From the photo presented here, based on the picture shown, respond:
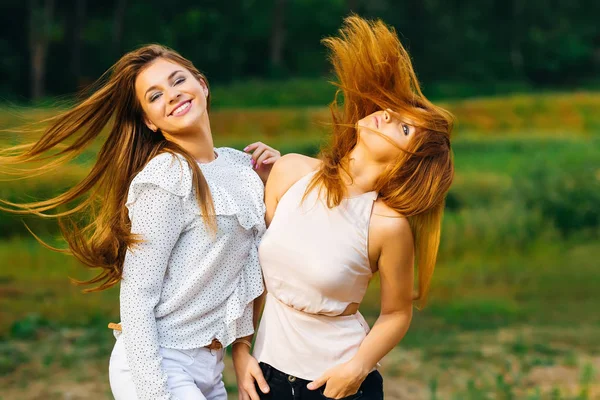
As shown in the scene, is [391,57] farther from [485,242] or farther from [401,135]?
[485,242]

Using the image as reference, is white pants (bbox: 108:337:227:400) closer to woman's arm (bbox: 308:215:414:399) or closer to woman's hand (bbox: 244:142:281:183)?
woman's arm (bbox: 308:215:414:399)

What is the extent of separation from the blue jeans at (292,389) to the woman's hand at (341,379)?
24 mm

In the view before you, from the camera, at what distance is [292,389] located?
7.73 feet

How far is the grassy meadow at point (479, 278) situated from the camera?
525 cm

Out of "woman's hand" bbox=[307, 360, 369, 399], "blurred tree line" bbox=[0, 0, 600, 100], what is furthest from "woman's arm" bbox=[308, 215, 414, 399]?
"blurred tree line" bbox=[0, 0, 600, 100]

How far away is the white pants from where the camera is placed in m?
2.23

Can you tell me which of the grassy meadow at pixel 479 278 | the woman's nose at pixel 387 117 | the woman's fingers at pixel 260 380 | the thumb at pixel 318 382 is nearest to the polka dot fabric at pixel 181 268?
A: the woman's fingers at pixel 260 380

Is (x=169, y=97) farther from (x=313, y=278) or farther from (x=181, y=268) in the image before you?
(x=313, y=278)

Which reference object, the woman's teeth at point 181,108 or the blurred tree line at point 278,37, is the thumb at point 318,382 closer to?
the woman's teeth at point 181,108

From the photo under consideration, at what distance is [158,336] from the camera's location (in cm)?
226

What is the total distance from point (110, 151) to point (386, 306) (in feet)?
2.77

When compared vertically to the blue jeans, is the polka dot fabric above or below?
above

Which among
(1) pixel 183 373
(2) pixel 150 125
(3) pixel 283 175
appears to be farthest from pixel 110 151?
(1) pixel 183 373

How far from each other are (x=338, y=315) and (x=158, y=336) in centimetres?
47
